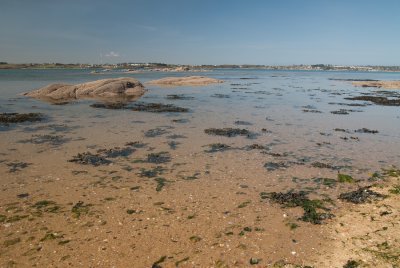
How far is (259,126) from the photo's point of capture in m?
24.5

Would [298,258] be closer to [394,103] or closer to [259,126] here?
[259,126]

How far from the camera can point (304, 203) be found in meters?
11.1

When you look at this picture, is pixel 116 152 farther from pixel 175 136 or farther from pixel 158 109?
pixel 158 109

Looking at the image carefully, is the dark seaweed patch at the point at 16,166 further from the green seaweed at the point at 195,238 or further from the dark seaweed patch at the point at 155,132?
the green seaweed at the point at 195,238

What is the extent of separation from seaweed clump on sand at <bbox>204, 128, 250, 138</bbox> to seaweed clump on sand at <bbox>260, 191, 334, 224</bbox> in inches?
376

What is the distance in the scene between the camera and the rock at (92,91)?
4350 cm

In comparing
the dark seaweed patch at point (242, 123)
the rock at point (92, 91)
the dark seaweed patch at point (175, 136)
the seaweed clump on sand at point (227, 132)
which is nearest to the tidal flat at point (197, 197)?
the seaweed clump on sand at point (227, 132)

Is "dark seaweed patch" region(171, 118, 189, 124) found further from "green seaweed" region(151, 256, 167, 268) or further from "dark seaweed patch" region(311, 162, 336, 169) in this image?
"green seaweed" region(151, 256, 167, 268)

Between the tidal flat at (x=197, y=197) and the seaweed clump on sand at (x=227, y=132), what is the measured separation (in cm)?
13

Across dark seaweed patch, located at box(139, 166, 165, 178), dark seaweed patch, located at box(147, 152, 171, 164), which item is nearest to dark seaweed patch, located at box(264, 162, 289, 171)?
dark seaweed patch, located at box(147, 152, 171, 164)

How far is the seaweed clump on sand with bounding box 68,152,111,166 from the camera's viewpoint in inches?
581

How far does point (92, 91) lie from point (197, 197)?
1527 inches

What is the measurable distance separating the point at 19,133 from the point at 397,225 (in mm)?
20564

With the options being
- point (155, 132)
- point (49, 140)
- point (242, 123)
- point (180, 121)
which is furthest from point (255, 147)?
point (49, 140)
